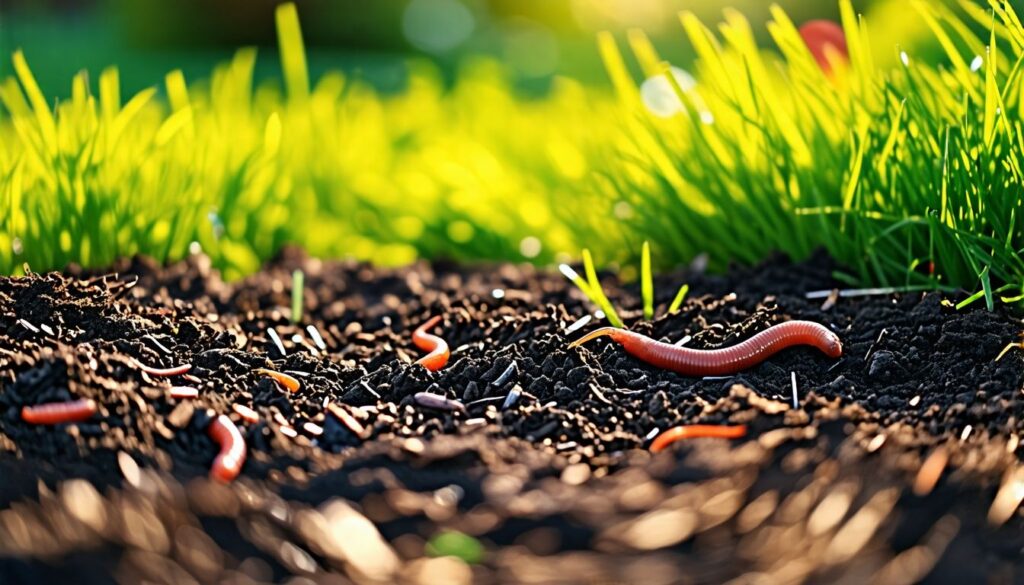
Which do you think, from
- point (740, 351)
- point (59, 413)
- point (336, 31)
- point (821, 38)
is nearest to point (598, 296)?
point (740, 351)

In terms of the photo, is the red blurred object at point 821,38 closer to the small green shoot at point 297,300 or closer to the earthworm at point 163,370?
the small green shoot at point 297,300

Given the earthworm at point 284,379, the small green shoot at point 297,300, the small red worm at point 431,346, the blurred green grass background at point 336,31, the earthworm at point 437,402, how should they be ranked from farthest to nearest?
the blurred green grass background at point 336,31 < the small green shoot at point 297,300 < the small red worm at point 431,346 < the earthworm at point 284,379 < the earthworm at point 437,402

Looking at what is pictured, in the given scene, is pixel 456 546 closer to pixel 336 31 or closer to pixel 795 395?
pixel 795 395

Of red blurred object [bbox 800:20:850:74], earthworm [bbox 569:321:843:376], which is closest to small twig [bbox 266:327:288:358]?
earthworm [bbox 569:321:843:376]

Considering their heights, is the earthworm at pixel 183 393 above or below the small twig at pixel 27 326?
below

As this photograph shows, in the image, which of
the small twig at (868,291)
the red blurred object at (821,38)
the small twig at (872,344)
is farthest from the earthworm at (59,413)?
the red blurred object at (821,38)

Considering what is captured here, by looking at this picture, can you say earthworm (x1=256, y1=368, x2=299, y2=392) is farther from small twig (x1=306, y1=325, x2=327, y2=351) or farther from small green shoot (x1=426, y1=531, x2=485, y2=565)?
small green shoot (x1=426, y1=531, x2=485, y2=565)

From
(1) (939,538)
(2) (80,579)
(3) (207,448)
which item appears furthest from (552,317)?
(2) (80,579)
